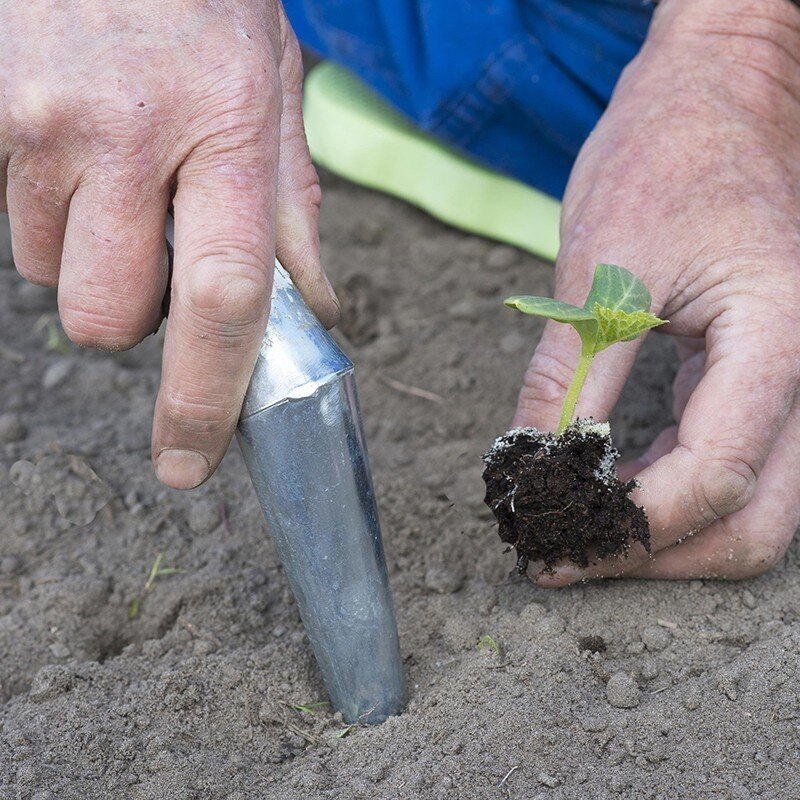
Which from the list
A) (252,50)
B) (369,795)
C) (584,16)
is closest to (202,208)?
(252,50)

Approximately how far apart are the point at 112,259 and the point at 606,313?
26.6 inches

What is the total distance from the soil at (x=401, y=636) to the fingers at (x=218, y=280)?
517mm

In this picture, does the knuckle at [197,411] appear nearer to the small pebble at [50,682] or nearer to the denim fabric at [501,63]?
the small pebble at [50,682]

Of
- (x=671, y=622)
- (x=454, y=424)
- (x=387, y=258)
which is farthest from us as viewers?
(x=387, y=258)

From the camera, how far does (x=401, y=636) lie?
1.73 m

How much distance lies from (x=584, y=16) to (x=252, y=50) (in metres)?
1.53

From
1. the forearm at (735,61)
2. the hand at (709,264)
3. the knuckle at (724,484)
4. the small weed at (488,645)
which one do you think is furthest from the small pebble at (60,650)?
the forearm at (735,61)

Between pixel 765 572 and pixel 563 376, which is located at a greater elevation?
pixel 563 376

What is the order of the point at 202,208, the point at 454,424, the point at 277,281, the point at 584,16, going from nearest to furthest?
the point at 202,208, the point at 277,281, the point at 454,424, the point at 584,16

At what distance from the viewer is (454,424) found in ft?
7.74

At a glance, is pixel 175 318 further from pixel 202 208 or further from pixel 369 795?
pixel 369 795

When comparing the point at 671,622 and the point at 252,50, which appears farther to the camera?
the point at 671,622

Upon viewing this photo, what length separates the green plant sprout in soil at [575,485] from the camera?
4.82 feet

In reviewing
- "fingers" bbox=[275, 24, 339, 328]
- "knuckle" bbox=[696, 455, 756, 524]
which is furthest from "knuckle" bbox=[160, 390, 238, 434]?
"knuckle" bbox=[696, 455, 756, 524]
